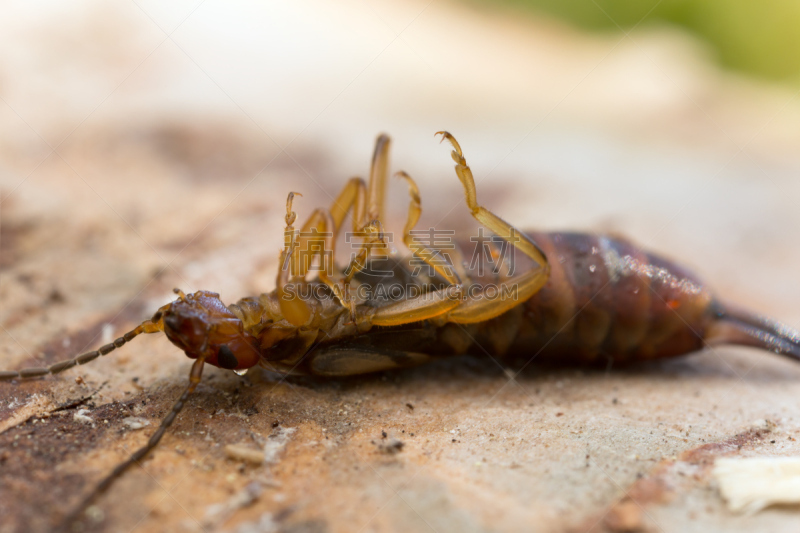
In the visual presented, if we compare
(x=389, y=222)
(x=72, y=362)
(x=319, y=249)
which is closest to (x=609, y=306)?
(x=319, y=249)

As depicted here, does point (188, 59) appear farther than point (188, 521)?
Yes

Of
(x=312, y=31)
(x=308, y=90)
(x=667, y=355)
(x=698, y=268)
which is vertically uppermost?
(x=312, y=31)

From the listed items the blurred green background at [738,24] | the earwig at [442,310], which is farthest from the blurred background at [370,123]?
the earwig at [442,310]

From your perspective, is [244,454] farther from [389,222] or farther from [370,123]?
[370,123]

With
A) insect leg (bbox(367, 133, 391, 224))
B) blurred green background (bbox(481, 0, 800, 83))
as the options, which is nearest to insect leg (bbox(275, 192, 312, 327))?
insect leg (bbox(367, 133, 391, 224))

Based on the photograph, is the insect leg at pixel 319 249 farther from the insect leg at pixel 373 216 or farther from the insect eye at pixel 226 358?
the insect eye at pixel 226 358

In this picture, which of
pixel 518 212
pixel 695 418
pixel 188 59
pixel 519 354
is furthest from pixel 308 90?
pixel 695 418

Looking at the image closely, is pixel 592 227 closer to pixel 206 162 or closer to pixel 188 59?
pixel 206 162
